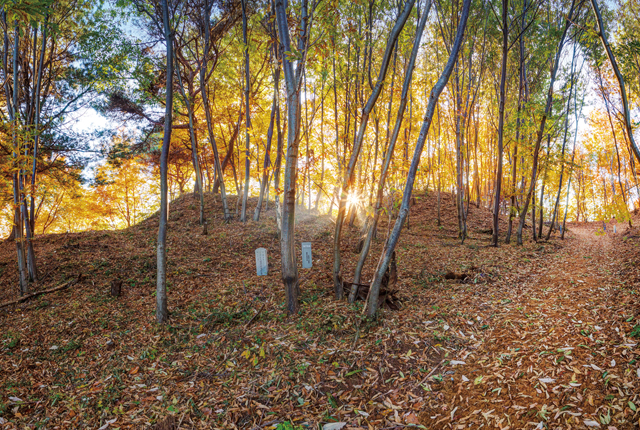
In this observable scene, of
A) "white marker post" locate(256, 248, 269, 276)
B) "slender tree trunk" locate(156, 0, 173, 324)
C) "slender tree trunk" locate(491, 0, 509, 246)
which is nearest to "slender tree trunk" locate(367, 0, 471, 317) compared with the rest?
"white marker post" locate(256, 248, 269, 276)

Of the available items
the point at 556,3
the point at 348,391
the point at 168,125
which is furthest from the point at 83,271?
the point at 556,3

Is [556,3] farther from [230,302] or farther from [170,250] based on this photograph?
[170,250]

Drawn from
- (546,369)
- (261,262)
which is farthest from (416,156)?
(261,262)

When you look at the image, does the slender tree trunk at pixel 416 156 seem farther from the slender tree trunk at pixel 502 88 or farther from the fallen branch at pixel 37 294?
the fallen branch at pixel 37 294

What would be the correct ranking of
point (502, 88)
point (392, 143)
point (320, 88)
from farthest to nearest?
point (320, 88) < point (502, 88) < point (392, 143)

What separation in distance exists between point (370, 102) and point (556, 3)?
1015 centimetres

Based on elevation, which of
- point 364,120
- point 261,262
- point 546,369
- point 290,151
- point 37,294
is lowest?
point 546,369

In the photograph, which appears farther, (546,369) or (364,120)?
(364,120)

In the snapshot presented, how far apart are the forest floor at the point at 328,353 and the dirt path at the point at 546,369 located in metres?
0.02

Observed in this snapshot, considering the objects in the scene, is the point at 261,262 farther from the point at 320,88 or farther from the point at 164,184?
the point at 320,88

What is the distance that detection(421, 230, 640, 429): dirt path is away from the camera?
2500 mm

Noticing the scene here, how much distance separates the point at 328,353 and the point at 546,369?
2.35m

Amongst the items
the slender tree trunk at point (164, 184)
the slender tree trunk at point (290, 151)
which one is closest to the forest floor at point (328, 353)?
the slender tree trunk at point (164, 184)

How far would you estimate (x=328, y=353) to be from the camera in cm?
391
